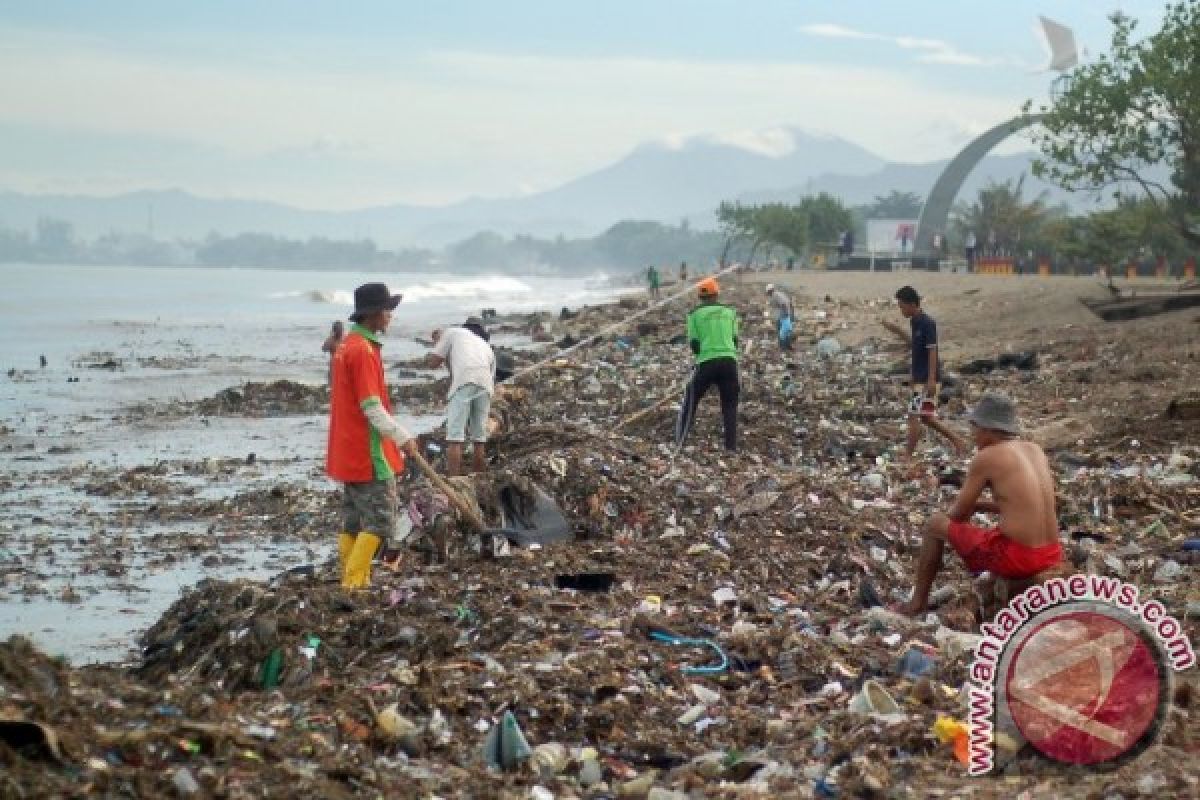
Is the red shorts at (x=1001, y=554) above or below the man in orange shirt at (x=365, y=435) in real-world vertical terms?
below

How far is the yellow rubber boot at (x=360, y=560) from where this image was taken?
7711 mm

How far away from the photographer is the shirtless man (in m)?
6.62

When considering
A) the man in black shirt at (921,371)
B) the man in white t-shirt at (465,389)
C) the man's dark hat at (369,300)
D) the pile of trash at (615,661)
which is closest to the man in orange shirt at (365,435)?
the man's dark hat at (369,300)

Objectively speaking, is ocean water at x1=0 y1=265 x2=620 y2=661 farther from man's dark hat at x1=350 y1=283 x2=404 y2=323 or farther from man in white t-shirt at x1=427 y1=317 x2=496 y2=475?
man's dark hat at x1=350 y1=283 x2=404 y2=323

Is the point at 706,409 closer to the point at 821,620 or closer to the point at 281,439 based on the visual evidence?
the point at 281,439

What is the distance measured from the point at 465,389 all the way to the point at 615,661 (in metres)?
5.10

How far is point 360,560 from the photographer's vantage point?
7.71 m

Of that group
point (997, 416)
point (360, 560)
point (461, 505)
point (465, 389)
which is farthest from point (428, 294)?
point (997, 416)

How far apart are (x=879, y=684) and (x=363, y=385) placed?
9.70 ft

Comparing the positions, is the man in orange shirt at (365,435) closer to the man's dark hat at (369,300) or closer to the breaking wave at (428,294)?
the man's dark hat at (369,300)

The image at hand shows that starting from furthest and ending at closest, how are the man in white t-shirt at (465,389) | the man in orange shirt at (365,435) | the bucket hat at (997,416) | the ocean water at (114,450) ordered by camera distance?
the man in white t-shirt at (465,389) → the ocean water at (114,450) → the man in orange shirt at (365,435) → the bucket hat at (997,416)

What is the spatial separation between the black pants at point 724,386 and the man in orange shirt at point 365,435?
5.36 meters

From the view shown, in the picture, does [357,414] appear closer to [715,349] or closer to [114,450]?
[715,349]

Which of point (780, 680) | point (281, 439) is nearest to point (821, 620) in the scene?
point (780, 680)
